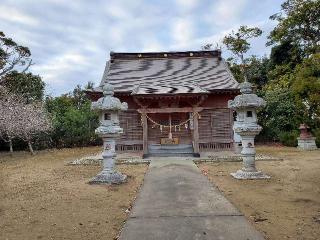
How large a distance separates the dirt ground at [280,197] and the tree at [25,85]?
20870 millimetres

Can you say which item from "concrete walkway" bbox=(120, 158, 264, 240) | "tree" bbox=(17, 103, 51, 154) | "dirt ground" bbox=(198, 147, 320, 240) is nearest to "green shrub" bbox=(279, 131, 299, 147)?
"dirt ground" bbox=(198, 147, 320, 240)

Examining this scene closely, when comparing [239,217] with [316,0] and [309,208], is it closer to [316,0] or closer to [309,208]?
[309,208]

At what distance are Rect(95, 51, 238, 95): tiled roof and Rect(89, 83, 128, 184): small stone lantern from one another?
6.11m

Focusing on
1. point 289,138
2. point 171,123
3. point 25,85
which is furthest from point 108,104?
point 25,85

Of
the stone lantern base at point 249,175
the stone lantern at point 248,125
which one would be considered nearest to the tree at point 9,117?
the stone lantern at point 248,125

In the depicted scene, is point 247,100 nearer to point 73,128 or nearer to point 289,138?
point 289,138

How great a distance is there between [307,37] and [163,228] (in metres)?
30.6

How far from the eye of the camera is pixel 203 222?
600 cm

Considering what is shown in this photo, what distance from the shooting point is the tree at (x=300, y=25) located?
2944 cm

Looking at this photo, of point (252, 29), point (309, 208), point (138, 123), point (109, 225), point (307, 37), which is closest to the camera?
point (109, 225)

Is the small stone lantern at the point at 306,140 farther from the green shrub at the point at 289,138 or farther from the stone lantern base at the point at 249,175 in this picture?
the stone lantern base at the point at 249,175

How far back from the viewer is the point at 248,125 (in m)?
11.3

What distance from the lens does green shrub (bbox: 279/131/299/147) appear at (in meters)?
22.8

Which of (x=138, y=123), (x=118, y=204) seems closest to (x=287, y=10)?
(x=138, y=123)
